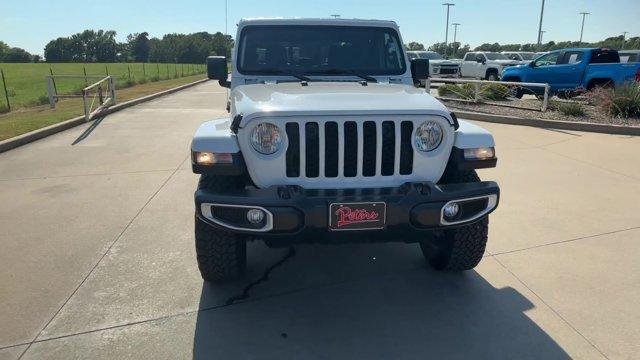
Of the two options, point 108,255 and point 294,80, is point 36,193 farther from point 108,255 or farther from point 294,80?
point 294,80

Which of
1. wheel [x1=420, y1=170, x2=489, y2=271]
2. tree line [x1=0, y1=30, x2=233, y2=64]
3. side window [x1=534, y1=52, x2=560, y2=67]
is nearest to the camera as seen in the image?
wheel [x1=420, y1=170, x2=489, y2=271]

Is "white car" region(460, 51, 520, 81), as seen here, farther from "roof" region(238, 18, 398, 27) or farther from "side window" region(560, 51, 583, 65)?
"roof" region(238, 18, 398, 27)

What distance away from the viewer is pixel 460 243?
10.7 feet

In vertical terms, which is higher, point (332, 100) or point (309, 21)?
point (309, 21)

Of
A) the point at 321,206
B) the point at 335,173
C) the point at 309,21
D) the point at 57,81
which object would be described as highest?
the point at 309,21

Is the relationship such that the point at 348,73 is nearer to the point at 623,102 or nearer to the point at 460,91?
the point at 623,102

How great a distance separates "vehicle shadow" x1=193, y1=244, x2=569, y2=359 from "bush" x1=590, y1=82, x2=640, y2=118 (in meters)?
8.55

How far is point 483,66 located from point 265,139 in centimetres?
2072

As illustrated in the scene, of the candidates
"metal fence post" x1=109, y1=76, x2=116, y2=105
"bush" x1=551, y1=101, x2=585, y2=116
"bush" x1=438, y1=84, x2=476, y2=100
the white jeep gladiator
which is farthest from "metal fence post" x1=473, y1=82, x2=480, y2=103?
"metal fence post" x1=109, y1=76, x2=116, y2=105

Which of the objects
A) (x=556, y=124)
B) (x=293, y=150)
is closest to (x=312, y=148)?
(x=293, y=150)

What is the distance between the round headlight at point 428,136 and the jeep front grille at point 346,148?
6cm

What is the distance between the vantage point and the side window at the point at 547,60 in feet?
46.4

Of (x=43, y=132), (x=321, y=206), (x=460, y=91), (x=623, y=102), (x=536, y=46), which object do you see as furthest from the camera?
(x=536, y=46)

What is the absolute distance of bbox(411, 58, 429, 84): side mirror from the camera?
427cm
